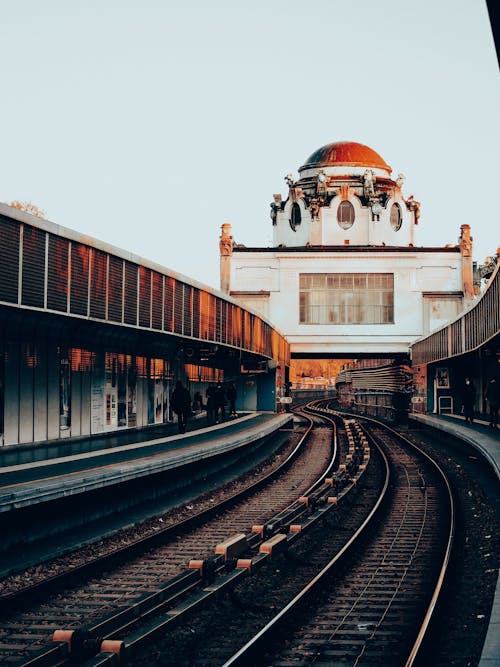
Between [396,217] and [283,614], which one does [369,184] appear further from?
[283,614]

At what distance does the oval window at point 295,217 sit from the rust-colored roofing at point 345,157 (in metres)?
5.64

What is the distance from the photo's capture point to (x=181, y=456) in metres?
20.5

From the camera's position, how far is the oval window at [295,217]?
90.1 m

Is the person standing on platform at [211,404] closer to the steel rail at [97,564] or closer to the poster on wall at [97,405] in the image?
the poster on wall at [97,405]

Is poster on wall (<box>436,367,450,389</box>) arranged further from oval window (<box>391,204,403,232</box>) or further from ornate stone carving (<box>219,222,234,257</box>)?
oval window (<box>391,204,403,232</box>)

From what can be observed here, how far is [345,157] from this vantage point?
93.5 meters

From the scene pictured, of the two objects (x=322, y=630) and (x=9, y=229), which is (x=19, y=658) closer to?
(x=322, y=630)

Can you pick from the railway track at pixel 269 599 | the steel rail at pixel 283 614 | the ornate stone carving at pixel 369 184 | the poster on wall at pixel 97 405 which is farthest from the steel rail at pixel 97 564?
the ornate stone carving at pixel 369 184

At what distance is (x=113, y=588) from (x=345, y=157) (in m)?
84.4

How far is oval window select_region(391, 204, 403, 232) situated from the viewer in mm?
89812

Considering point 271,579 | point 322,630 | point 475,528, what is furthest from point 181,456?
point 322,630

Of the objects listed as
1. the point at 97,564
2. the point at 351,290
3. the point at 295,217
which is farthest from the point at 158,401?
the point at 295,217

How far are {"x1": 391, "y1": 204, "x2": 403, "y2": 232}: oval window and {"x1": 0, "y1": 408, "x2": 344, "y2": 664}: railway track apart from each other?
71196 millimetres

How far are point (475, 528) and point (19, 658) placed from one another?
1096 cm
